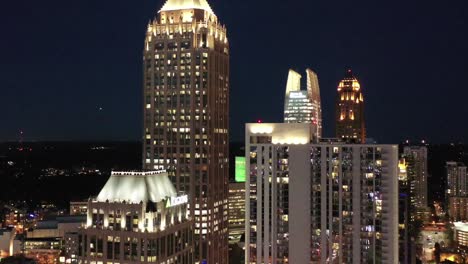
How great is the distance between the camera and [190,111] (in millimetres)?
138000

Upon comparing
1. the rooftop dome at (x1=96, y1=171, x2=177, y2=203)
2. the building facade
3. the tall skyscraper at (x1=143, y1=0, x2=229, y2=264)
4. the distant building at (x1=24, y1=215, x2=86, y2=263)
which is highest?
the tall skyscraper at (x1=143, y1=0, x2=229, y2=264)

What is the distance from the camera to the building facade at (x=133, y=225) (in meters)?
94.3

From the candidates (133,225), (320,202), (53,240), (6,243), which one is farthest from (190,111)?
(53,240)

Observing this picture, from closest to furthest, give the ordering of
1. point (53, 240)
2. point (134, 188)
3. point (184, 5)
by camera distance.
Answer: point (134, 188)
point (184, 5)
point (53, 240)

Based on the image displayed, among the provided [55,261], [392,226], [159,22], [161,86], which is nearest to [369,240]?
→ [392,226]

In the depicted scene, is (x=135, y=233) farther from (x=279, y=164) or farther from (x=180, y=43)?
(x=180, y=43)

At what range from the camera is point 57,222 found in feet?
637

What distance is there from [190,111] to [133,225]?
4810cm

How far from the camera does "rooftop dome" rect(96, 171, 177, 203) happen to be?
3831 inches

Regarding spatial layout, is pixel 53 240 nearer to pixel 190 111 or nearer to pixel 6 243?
pixel 6 243

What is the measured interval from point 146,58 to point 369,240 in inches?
2805

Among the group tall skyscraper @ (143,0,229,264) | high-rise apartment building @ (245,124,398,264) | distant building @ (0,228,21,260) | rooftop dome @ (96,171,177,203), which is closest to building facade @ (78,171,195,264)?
rooftop dome @ (96,171,177,203)

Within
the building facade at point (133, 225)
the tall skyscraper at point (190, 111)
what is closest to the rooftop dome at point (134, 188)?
the building facade at point (133, 225)

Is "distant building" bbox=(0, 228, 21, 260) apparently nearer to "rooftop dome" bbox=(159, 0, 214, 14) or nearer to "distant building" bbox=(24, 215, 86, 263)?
"distant building" bbox=(24, 215, 86, 263)
